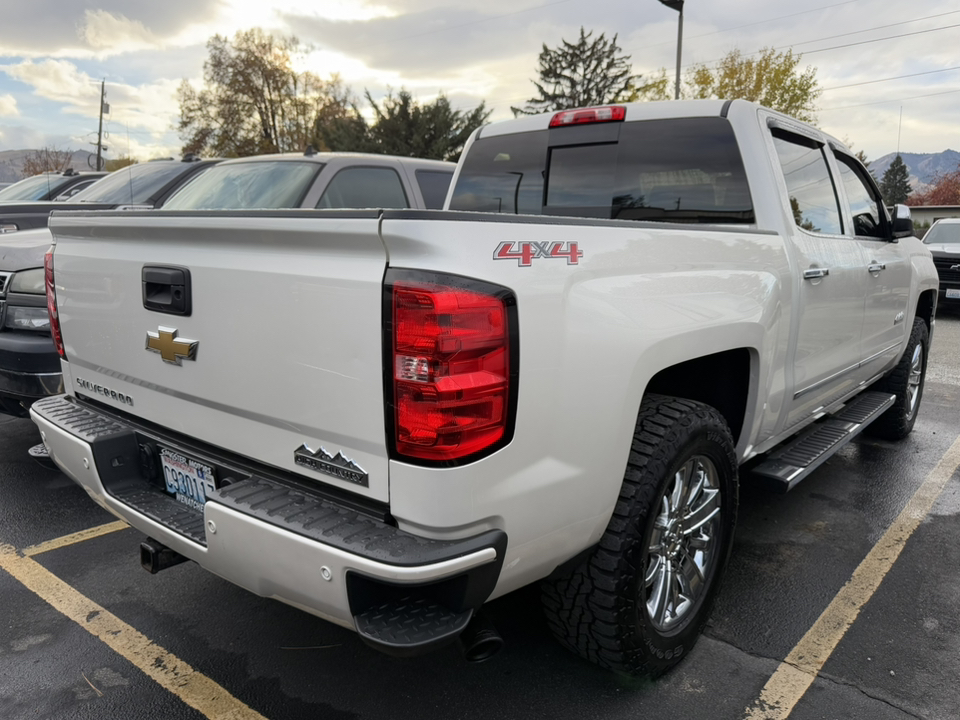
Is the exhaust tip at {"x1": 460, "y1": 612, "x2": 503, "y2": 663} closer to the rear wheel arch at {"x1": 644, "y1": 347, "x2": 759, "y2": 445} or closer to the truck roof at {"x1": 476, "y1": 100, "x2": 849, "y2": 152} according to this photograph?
the rear wheel arch at {"x1": 644, "y1": 347, "x2": 759, "y2": 445}

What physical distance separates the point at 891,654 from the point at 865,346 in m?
1.95

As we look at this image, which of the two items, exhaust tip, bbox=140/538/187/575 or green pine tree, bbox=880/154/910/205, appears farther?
green pine tree, bbox=880/154/910/205

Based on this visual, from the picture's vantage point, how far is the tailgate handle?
7.01 ft

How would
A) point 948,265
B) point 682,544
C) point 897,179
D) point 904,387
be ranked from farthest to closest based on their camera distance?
1. point 897,179
2. point 948,265
3. point 904,387
4. point 682,544

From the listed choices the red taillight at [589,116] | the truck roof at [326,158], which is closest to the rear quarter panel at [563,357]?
the red taillight at [589,116]

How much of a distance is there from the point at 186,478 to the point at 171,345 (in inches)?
17.6

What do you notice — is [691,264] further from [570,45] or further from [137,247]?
[570,45]

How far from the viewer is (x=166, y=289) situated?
2.20 metres

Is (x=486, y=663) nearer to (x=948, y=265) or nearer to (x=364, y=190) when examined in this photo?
(x=364, y=190)

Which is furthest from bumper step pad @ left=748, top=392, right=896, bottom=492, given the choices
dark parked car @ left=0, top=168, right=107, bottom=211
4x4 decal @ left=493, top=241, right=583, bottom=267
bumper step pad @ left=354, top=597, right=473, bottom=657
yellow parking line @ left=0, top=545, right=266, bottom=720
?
dark parked car @ left=0, top=168, right=107, bottom=211

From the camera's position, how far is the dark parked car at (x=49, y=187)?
356 inches

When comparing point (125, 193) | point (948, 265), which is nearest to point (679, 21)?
point (948, 265)

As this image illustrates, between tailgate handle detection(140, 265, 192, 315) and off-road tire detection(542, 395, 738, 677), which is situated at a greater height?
tailgate handle detection(140, 265, 192, 315)

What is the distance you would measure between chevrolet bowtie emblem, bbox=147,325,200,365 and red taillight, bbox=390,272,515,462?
81 cm
